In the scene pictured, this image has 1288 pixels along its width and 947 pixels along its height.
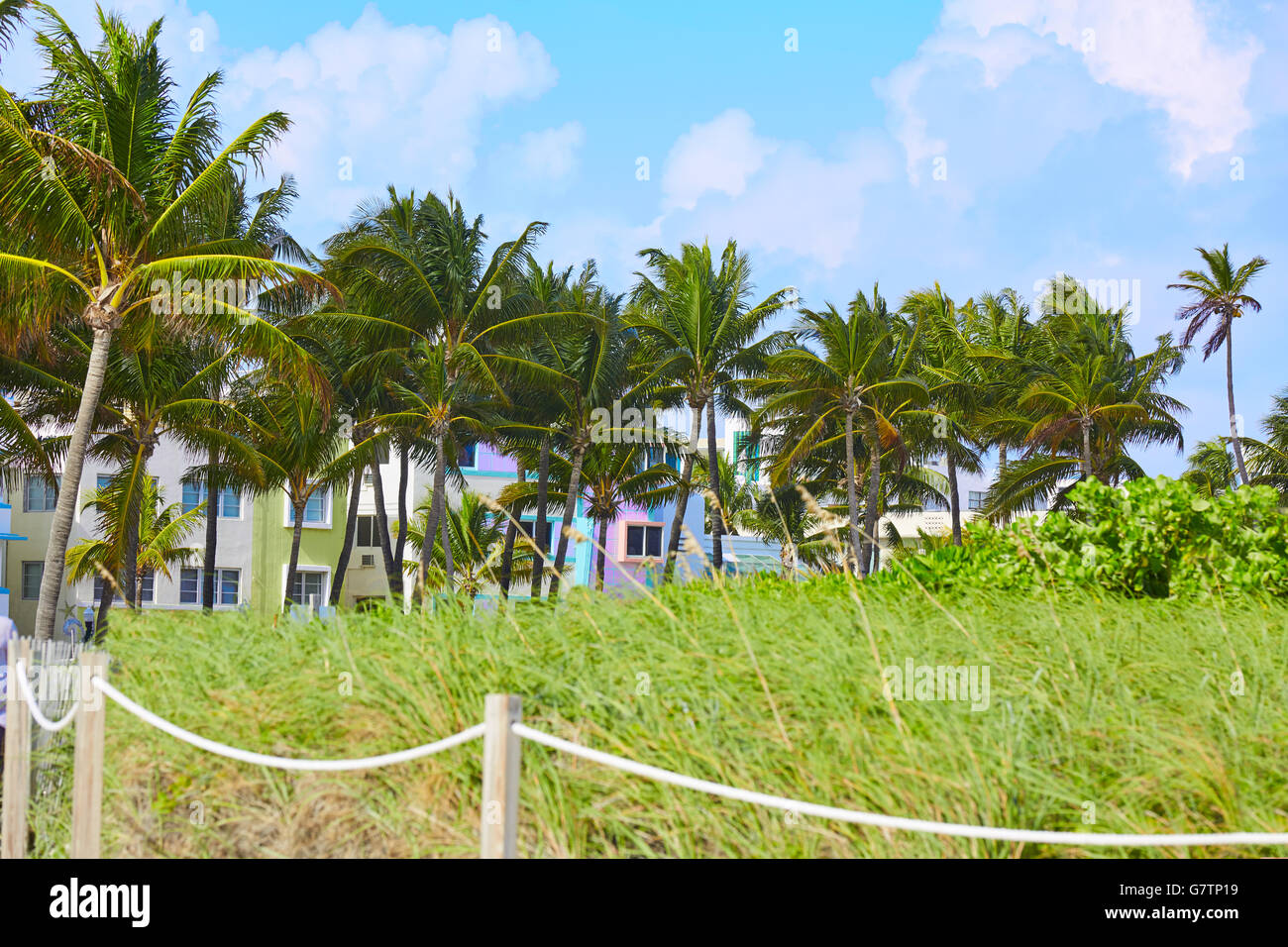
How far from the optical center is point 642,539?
176 feet

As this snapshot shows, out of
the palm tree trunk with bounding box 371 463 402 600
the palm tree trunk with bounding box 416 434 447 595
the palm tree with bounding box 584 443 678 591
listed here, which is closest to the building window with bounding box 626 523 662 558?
the palm tree with bounding box 584 443 678 591

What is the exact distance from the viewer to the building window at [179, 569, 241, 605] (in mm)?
43625

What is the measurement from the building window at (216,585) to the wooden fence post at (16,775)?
3845cm

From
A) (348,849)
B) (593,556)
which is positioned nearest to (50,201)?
(348,849)

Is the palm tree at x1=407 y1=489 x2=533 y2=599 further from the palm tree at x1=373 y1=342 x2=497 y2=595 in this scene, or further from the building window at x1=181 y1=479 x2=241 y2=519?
the palm tree at x1=373 y1=342 x2=497 y2=595

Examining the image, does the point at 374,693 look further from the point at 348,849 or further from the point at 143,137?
the point at 143,137

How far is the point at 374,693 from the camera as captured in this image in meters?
5.59

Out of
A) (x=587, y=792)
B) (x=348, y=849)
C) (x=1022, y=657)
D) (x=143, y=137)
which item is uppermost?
(x=143, y=137)

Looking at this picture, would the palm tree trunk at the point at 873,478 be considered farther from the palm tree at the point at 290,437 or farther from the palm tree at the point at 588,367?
the palm tree at the point at 290,437

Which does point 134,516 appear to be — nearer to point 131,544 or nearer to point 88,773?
point 131,544

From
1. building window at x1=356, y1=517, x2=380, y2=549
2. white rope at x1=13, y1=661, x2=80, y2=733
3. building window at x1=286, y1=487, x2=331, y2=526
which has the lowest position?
white rope at x1=13, y1=661, x2=80, y2=733

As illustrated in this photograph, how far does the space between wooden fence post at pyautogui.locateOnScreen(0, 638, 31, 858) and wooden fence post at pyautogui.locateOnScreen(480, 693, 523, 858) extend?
3797 mm

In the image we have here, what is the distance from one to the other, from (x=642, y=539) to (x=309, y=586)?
15279 mm
